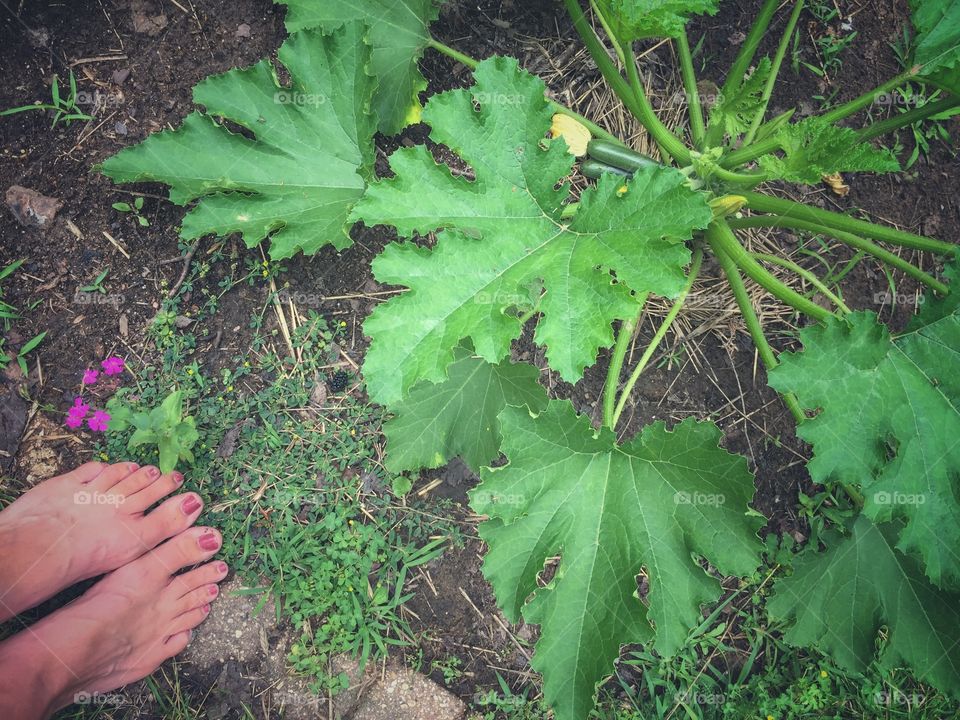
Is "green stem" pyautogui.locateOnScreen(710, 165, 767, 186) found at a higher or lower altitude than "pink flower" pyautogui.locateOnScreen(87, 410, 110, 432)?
higher

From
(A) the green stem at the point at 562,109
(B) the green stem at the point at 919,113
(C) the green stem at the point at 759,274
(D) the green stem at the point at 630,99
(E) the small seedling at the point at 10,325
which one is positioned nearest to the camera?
(B) the green stem at the point at 919,113

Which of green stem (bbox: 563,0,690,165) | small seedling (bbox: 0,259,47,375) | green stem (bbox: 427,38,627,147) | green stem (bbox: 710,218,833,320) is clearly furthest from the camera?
small seedling (bbox: 0,259,47,375)

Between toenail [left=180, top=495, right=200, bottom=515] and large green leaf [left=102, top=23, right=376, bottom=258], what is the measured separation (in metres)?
1.18

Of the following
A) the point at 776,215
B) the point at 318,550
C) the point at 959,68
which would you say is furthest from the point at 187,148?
the point at 959,68

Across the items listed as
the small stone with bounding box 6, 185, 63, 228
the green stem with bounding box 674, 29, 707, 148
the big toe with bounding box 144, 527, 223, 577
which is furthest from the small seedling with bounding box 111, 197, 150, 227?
the green stem with bounding box 674, 29, 707, 148

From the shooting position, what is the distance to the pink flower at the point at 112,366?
3.03 meters

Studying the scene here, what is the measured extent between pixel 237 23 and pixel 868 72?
2.97m

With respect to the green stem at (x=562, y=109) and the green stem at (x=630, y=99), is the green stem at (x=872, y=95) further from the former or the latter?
the green stem at (x=562, y=109)

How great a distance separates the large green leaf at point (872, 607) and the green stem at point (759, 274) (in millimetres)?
816

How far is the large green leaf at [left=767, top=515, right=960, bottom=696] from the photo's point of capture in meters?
2.42

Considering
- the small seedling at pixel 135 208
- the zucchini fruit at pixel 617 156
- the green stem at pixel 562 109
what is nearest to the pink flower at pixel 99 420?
the small seedling at pixel 135 208

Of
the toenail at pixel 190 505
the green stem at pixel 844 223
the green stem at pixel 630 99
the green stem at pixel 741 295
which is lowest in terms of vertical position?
the toenail at pixel 190 505

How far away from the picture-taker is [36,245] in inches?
120

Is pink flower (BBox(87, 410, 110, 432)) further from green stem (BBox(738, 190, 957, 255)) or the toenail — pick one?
green stem (BBox(738, 190, 957, 255))
